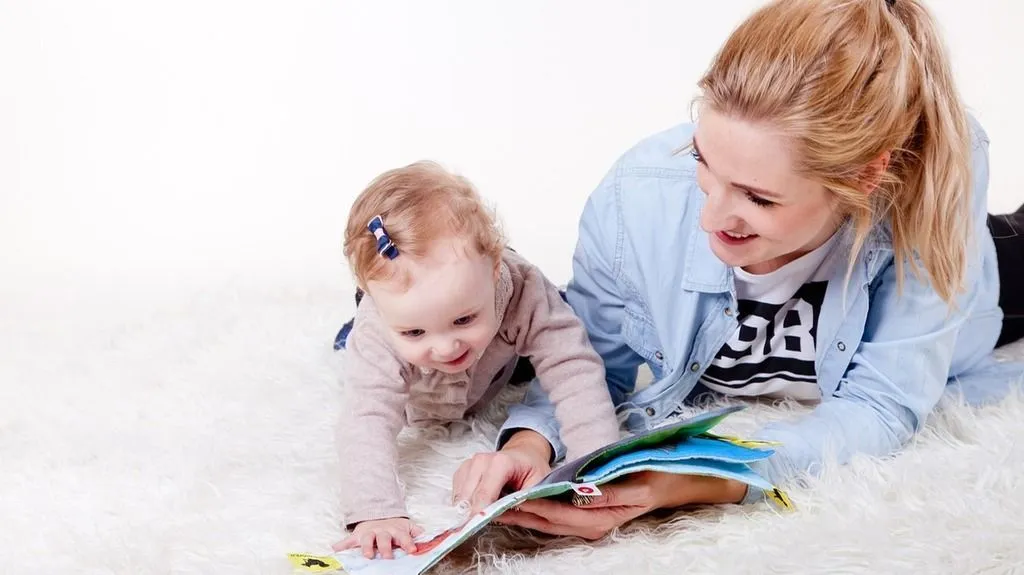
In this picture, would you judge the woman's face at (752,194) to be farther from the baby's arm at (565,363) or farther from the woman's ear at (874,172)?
the baby's arm at (565,363)

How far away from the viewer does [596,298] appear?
6.39 feet

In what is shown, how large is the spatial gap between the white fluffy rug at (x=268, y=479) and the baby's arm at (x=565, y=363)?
0.18m

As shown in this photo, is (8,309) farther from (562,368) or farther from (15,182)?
(562,368)

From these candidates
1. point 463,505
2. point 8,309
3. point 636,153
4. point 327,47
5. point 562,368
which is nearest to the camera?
point 463,505

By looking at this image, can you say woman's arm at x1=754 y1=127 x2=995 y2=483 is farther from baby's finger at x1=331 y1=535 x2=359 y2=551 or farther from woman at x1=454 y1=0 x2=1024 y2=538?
baby's finger at x1=331 y1=535 x2=359 y2=551

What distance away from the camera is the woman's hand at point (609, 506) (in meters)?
1.45

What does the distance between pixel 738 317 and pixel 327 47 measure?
6.19 feet

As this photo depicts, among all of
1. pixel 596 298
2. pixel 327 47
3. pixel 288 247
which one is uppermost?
Result: pixel 327 47

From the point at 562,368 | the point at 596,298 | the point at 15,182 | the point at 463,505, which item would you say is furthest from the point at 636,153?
the point at 15,182

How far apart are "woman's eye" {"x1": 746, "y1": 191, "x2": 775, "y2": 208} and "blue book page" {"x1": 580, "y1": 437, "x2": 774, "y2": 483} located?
0.31m

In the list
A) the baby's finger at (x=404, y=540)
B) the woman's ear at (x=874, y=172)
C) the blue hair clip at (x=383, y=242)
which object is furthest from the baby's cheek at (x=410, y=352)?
the woman's ear at (x=874, y=172)

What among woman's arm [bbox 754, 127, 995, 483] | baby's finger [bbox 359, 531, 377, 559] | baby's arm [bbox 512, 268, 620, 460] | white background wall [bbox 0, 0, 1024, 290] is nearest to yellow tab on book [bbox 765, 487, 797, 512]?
woman's arm [bbox 754, 127, 995, 483]

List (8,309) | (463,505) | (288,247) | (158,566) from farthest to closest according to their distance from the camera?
(288,247) → (8,309) → (463,505) → (158,566)

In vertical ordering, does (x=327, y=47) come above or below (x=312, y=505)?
above
